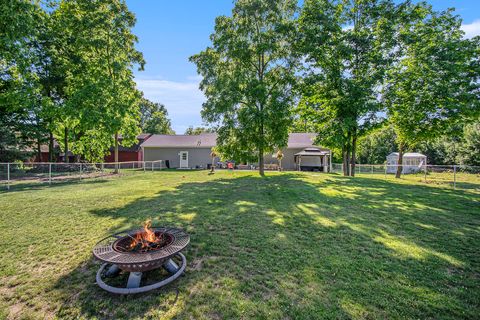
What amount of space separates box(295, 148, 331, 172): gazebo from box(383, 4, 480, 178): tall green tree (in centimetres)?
849

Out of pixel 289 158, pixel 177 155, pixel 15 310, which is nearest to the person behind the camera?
pixel 15 310

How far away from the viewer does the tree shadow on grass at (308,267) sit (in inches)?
115

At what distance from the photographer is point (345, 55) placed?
607 inches

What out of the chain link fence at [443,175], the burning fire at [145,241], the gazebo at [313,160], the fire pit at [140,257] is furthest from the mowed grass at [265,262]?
the gazebo at [313,160]

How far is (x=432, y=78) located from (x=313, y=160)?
14414 mm

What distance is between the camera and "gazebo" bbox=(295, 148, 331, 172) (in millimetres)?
24492

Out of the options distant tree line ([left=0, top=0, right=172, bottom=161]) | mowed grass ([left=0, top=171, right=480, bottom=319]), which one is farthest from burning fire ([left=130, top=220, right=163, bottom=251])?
distant tree line ([left=0, top=0, right=172, bottom=161])

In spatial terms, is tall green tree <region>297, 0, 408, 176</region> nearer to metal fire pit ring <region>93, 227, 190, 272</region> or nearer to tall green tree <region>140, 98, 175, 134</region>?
metal fire pit ring <region>93, 227, 190, 272</region>

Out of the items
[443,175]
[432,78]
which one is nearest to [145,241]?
[432,78]

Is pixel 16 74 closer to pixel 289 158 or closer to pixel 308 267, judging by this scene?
pixel 308 267

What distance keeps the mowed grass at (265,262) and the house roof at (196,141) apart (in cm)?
1964

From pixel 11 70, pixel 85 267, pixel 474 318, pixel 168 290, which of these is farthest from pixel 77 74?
pixel 474 318

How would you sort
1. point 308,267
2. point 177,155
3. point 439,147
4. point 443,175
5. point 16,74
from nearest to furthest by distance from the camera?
point 308,267
point 16,74
point 443,175
point 177,155
point 439,147

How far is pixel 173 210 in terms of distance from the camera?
7.05m
